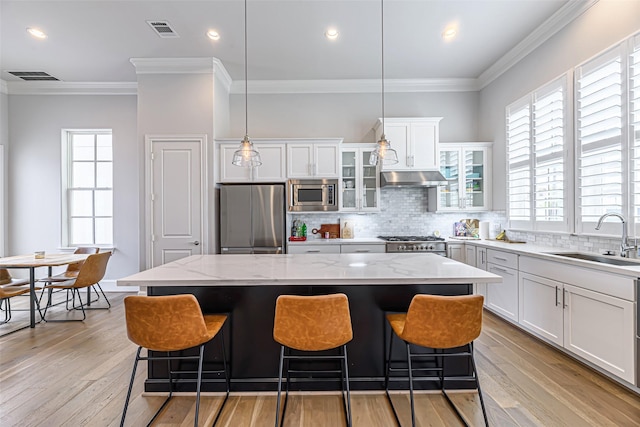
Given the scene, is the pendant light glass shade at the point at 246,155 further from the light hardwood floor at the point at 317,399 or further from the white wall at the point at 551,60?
the white wall at the point at 551,60

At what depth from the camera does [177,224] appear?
13.8 feet

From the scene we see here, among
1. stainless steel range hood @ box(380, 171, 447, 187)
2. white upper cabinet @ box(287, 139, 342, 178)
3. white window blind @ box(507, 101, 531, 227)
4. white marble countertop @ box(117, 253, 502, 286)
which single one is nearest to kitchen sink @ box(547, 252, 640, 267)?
white window blind @ box(507, 101, 531, 227)

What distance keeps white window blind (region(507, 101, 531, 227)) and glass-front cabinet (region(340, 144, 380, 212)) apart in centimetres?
178

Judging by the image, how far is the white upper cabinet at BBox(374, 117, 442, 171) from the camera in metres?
4.46

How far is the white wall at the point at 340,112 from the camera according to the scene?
4.89m

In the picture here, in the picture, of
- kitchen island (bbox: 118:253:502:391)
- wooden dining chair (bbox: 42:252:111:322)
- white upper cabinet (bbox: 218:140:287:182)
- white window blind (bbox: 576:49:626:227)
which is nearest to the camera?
kitchen island (bbox: 118:253:502:391)

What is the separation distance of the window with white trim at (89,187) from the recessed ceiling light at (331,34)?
3.92 meters

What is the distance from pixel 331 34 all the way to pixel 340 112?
4.81 feet

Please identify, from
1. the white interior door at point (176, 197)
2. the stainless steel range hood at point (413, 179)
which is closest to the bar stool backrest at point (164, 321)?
the white interior door at point (176, 197)

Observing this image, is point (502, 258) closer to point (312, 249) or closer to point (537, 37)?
point (312, 249)

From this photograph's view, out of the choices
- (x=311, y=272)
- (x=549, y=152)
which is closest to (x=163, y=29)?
(x=311, y=272)

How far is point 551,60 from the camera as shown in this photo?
338 centimetres

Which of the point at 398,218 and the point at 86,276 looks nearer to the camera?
the point at 86,276

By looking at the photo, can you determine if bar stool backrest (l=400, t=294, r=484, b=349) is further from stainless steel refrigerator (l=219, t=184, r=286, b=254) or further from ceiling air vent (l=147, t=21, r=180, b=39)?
ceiling air vent (l=147, t=21, r=180, b=39)
